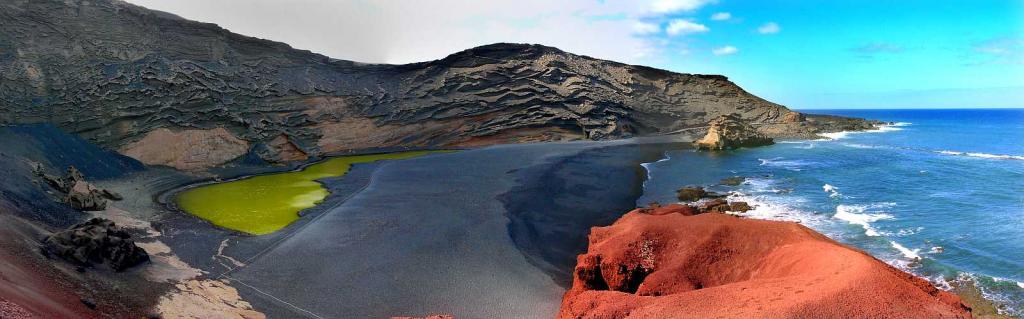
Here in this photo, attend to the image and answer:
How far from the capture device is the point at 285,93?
45.9 m

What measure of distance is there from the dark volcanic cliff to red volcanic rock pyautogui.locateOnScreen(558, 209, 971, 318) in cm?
3245

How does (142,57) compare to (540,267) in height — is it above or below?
above

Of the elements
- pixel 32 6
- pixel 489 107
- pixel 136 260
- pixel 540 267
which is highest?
pixel 32 6

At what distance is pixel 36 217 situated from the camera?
14711mm

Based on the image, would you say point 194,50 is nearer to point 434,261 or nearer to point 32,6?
point 32,6

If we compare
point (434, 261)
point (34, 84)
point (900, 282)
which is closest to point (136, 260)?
point (434, 261)

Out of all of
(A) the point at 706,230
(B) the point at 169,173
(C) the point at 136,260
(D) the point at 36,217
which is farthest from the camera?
(B) the point at 169,173

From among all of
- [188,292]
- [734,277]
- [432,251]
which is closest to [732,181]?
[432,251]

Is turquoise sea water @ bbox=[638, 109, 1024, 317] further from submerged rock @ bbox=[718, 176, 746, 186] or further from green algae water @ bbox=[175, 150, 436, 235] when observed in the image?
green algae water @ bbox=[175, 150, 436, 235]

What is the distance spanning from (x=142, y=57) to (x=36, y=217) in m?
30.1

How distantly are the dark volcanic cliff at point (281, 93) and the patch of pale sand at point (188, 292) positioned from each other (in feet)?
70.6

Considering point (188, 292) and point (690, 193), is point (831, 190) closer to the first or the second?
point (690, 193)

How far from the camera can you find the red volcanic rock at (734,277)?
6.98 metres

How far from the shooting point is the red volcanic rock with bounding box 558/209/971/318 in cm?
698
